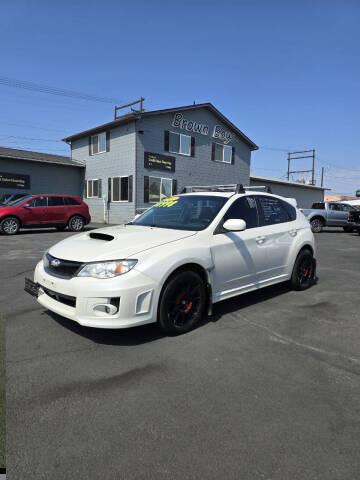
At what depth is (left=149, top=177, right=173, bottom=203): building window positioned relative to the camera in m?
20.5

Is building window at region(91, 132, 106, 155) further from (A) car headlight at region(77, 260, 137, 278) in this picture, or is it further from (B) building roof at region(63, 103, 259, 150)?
(A) car headlight at region(77, 260, 137, 278)

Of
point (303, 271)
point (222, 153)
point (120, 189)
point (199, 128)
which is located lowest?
point (303, 271)

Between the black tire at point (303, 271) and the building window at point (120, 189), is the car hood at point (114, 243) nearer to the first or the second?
the black tire at point (303, 271)

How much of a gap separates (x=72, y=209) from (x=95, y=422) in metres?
14.0

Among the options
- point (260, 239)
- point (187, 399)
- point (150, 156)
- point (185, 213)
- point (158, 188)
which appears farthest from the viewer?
point (158, 188)

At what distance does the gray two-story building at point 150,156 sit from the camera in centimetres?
1995

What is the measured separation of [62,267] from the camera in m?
3.46

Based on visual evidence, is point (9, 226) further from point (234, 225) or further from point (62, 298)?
point (234, 225)

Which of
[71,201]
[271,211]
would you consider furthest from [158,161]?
[271,211]

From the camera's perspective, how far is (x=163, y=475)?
1757 millimetres

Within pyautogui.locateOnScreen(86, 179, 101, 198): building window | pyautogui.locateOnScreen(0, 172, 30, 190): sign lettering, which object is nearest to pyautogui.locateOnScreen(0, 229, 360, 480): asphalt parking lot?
pyautogui.locateOnScreen(0, 172, 30, 190): sign lettering

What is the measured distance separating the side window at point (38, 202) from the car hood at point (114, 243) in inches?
445

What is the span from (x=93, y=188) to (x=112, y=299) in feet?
68.4

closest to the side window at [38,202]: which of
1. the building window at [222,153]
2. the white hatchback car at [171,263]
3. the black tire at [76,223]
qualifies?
the black tire at [76,223]
